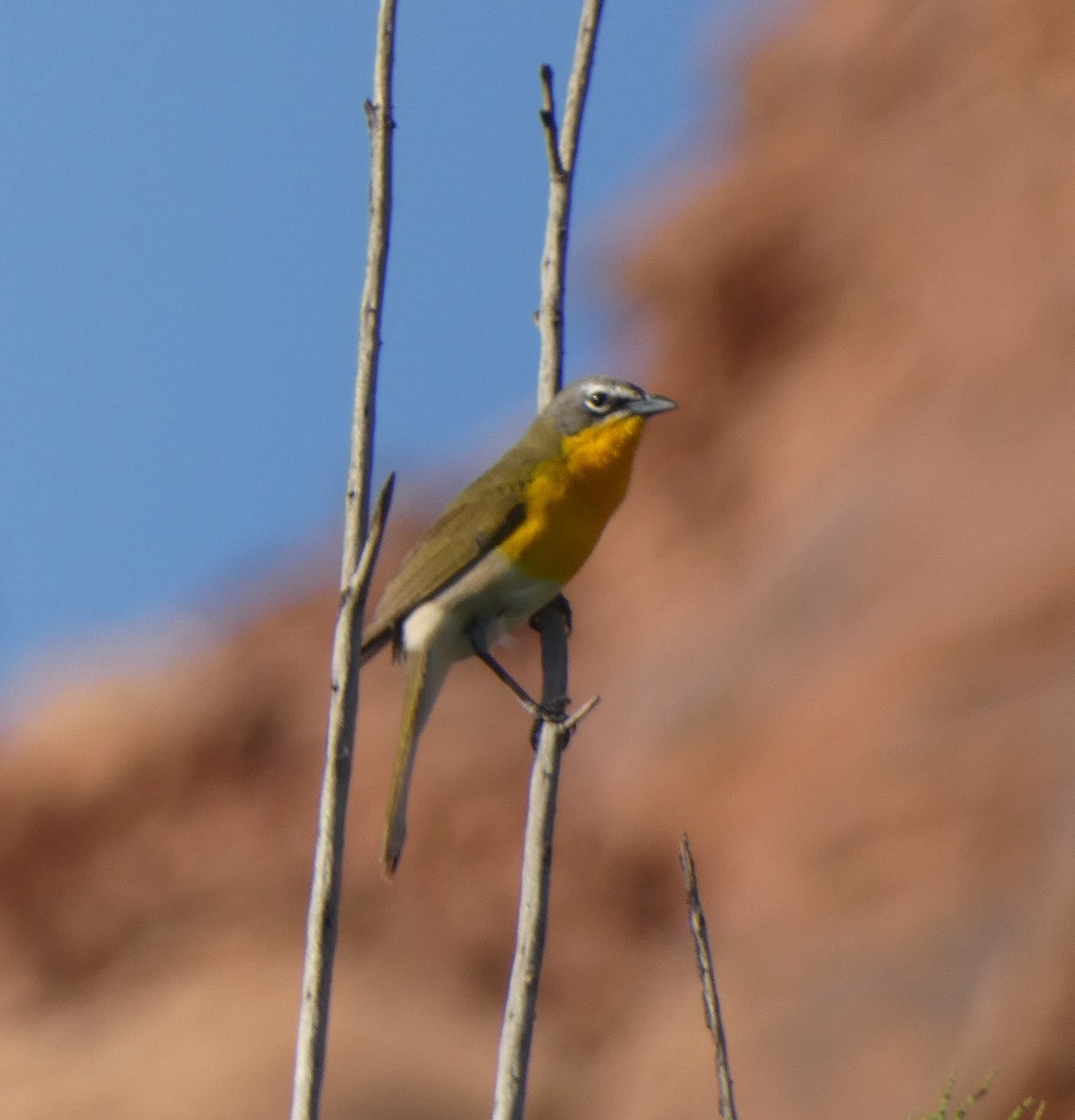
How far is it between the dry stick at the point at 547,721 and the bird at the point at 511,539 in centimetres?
70

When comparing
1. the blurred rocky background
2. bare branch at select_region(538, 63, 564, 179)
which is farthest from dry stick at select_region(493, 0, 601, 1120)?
the blurred rocky background

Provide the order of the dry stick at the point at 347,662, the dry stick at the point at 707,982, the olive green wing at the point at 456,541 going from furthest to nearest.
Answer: the olive green wing at the point at 456,541 < the dry stick at the point at 347,662 < the dry stick at the point at 707,982

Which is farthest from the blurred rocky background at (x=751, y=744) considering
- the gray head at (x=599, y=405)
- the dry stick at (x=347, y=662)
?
the dry stick at (x=347, y=662)

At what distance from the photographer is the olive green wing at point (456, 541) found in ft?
20.1

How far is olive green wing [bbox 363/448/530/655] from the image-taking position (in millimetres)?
6117

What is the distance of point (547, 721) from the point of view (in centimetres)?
402

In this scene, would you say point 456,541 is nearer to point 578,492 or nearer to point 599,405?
point 578,492

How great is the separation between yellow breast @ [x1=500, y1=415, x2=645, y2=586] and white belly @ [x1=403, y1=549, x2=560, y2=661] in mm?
82

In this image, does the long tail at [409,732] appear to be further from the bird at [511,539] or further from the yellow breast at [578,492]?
the yellow breast at [578,492]

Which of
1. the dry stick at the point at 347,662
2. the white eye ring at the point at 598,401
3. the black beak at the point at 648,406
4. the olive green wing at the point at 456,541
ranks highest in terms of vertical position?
the white eye ring at the point at 598,401

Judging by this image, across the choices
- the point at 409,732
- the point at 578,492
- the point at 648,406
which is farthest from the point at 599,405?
the point at 409,732

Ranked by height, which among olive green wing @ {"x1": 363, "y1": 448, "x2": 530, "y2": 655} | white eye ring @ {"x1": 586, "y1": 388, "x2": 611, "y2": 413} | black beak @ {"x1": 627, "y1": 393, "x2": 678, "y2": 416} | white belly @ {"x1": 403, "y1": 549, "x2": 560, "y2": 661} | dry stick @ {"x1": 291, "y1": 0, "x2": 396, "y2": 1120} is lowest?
dry stick @ {"x1": 291, "y1": 0, "x2": 396, "y2": 1120}

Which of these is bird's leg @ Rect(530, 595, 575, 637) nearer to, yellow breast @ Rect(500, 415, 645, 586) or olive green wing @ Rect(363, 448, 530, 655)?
yellow breast @ Rect(500, 415, 645, 586)

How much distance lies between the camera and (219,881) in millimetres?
25688
